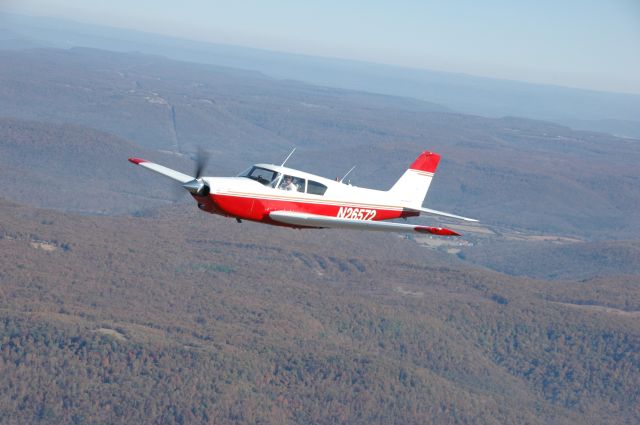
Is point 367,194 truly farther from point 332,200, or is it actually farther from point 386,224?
point 386,224

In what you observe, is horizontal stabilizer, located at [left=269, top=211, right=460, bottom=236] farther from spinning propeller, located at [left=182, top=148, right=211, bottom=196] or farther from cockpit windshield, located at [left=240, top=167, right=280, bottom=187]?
spinning propeller, located at [left=182, top=148, right=211, bottom=196]

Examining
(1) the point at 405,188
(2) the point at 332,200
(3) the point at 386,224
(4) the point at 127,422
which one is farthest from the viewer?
(4) the point at 127,422

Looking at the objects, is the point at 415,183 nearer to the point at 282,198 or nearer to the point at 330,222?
the point at 282,198

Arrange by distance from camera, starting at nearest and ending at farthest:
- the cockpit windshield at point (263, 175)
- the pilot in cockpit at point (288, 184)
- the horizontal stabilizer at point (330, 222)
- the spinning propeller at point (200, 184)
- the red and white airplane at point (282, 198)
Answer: the horizontal stabilizer at point (330, 222)
the spinning propeller at point (200, 184)
the red and white airplane at point (282, 198)
the cockpit windshield at point (263, 175)
the pilot in cockpit at point (288, 184)

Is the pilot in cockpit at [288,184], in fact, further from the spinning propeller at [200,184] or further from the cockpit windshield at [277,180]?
the spinning propeller at [200,184]

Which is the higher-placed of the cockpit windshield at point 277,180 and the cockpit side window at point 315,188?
the cockpit windshield at point 277,180

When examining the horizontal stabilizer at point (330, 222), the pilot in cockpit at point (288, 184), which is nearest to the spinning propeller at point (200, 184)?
the horizontal stabilizer at point (330, 222)

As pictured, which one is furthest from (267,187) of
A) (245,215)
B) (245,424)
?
(245,424)
